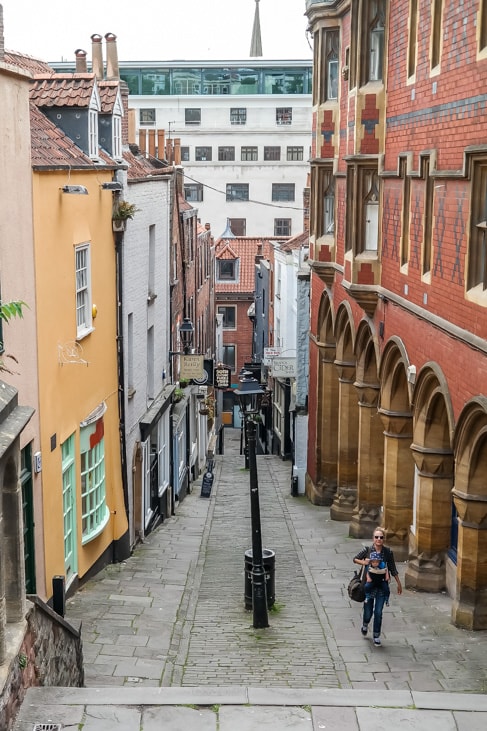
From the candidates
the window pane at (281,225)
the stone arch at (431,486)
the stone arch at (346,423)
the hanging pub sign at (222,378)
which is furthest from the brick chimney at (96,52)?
the window pane at (281,225)

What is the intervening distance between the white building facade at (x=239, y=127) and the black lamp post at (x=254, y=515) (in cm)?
6088

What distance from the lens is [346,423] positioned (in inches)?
966

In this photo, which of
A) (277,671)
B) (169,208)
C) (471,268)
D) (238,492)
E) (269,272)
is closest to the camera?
(277,671)

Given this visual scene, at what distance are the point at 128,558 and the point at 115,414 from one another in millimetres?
2972

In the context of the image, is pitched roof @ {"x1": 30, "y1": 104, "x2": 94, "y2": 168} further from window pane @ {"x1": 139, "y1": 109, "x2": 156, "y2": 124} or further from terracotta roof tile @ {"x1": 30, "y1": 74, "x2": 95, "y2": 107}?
window pane @ {"x1": 139, "y1": 109, "x2": 156, "y2": 124}

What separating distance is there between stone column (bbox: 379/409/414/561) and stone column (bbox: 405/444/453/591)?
1918mm

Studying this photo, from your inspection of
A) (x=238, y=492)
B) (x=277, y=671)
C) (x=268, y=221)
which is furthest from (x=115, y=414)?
(x=268, y=221)

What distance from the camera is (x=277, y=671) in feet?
42.8

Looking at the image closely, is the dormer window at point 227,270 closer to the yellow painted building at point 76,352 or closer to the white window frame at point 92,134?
the yellow painted building at point 76,352

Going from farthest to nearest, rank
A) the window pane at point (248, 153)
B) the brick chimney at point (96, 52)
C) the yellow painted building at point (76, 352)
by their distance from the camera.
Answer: the window pane at point (248, 153) < the brick chimney at point (96, 52) < the yellow painted building at point (76, 352)

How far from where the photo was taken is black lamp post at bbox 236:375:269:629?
592 inches

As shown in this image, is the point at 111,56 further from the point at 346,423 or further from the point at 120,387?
the point at 346,423

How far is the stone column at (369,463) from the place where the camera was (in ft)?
71.4

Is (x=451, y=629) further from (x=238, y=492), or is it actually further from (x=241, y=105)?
(x=241, y=105)
